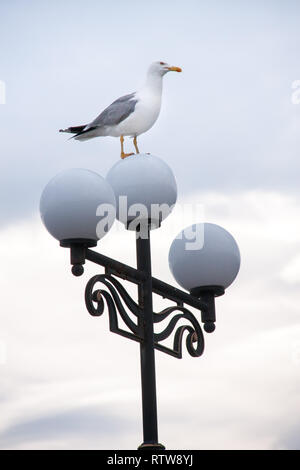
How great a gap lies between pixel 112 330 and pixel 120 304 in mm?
197

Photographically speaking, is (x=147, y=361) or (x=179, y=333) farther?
(x=179, y=333)

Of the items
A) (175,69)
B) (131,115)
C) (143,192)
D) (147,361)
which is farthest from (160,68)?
(147,361)

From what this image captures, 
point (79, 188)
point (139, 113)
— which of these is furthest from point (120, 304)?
point (139, 113)

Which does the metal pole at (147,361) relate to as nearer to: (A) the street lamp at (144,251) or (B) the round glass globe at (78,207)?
(A) the street lamp at (144,251)

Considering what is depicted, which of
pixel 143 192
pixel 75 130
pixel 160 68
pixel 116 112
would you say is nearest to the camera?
pixel 143 192

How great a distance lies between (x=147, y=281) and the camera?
17.7 ft

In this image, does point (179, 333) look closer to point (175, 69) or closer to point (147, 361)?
point (147, 361)

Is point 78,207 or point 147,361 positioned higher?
point 78,207

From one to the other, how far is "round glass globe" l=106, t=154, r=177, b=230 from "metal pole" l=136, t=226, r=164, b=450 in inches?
8.9

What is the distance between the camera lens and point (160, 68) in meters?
7.17

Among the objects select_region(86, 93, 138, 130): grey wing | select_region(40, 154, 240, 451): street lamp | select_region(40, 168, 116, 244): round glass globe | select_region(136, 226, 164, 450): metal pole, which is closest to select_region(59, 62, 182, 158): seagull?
select_region(86, 93, 138, 130): grey wing

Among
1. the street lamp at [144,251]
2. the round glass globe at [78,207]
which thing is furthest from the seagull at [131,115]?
the round glass globe at [78,207]

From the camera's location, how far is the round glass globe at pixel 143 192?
5594 mm

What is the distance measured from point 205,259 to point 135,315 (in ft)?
3.09
